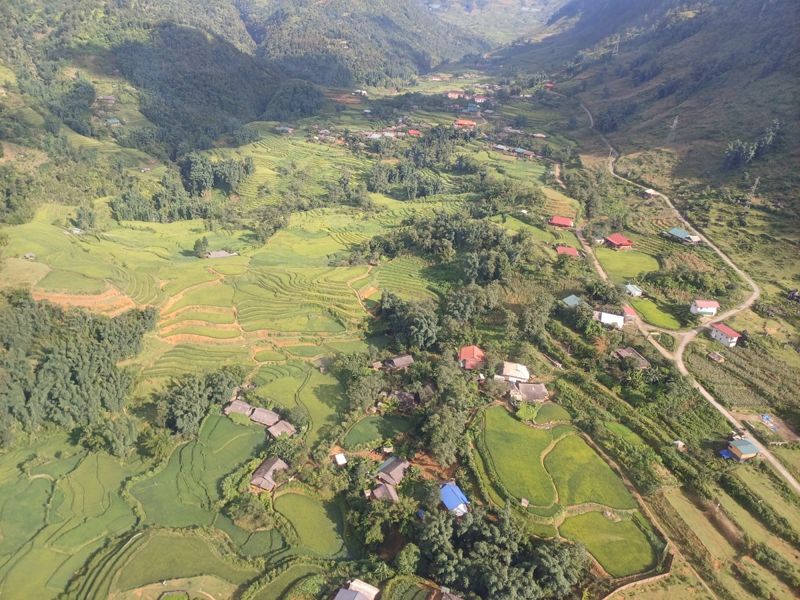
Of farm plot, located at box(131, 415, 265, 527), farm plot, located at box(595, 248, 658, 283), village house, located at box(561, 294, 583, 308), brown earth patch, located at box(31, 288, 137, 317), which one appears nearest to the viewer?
farm plot, located at box(131, 415, 265, 527)

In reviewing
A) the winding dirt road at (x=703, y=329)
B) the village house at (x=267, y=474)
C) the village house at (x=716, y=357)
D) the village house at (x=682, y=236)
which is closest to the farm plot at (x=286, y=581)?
the village house at (x=267, y=474)

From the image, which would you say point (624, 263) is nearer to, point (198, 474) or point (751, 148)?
point (751, 148)

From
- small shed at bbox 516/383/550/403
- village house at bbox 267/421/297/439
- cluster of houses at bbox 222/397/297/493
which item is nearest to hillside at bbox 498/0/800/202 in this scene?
small shed at bbox 516/383/550/403

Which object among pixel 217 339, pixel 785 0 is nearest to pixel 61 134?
pixel 217 339

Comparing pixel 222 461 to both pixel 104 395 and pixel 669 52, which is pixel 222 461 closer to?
pixel 104 395

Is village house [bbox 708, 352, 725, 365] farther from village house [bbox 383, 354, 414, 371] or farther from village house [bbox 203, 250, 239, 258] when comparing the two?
village house [bbox 203, 250, 239, 258]

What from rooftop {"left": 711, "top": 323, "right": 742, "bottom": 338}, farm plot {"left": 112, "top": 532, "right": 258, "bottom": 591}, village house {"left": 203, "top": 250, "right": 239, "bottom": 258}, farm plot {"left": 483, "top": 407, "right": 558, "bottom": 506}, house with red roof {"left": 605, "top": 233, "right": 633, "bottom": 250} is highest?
house with red roof {"left": 605, "top": 233, "right": 633, "bottom": 250}
